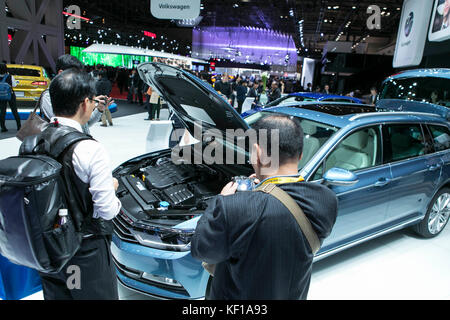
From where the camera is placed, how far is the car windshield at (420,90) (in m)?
4.85

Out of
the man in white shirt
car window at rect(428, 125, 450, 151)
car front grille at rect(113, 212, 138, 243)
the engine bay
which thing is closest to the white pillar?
the engine bay

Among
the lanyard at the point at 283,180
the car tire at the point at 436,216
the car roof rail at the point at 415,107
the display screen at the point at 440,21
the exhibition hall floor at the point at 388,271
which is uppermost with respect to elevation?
the display screen at the point at 440,21

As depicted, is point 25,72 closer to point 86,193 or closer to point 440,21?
point 86,193

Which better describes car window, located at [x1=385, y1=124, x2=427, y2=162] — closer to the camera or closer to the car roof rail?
the car roof rail

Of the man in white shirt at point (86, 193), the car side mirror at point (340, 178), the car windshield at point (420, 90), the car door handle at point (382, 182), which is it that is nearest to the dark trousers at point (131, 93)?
the car windshield at point (420, 90)

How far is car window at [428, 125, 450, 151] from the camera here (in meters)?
3.21

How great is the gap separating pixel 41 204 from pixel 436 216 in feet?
12.7

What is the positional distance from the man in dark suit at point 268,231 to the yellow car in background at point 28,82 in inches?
394

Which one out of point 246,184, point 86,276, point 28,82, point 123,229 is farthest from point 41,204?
point 28,82

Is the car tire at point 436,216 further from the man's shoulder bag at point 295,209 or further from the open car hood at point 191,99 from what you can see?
the man's shoulder bag at point 295,209

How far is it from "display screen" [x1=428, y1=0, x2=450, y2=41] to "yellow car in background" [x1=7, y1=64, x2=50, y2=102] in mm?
10518
